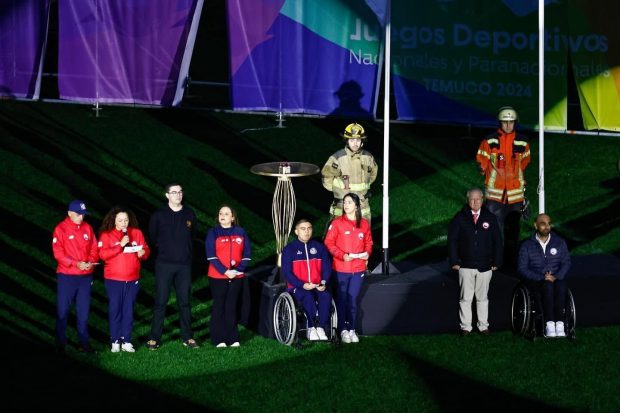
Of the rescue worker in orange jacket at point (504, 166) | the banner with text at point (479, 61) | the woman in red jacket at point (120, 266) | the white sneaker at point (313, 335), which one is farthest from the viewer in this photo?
the banner with text at point (479, 61)

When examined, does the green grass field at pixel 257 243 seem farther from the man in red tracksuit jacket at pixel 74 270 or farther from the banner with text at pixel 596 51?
the banner with text at pixel 596 51

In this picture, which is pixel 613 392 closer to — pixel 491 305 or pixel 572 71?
pixel 491 305

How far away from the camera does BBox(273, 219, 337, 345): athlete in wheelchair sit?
18.2 m

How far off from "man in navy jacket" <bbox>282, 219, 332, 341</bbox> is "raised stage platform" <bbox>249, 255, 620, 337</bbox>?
1.97 feet

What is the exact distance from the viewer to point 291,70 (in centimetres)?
2858

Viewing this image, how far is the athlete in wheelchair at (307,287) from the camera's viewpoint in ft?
59.6

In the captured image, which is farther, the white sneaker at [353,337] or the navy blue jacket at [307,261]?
the white sneaker at [353,337]

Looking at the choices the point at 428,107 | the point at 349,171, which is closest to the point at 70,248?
the point at 349,171

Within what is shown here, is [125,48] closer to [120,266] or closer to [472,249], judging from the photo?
[120,266]

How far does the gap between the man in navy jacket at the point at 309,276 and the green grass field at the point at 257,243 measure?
369 mm

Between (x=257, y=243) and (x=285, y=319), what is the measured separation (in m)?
5.44

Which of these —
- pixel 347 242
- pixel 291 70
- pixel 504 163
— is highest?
pixel 291 70

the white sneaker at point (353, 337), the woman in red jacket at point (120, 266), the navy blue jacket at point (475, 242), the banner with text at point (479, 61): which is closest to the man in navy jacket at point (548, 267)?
the navy blue jacket at point (475, 242)

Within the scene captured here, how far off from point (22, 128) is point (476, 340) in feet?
41.6
